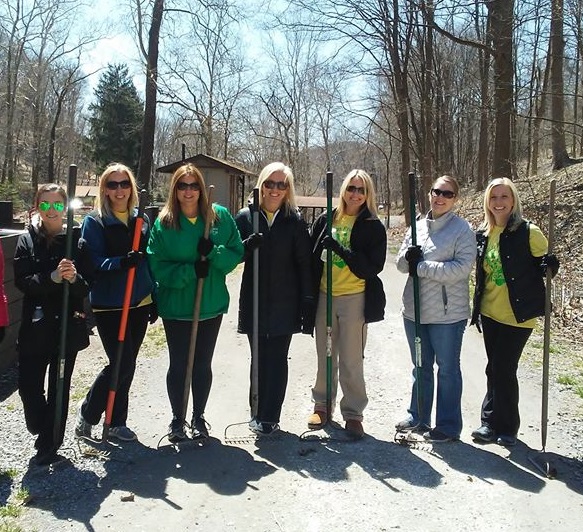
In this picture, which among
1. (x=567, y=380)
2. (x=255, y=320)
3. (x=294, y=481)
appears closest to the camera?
(x=294, y=481)

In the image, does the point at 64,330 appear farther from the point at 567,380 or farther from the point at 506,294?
the point at 567,380

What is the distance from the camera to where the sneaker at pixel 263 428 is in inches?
180

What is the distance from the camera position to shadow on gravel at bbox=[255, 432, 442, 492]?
395 cm

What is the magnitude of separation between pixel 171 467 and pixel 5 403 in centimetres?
214

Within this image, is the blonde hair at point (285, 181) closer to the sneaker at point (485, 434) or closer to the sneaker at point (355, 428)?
the sneaker at point (355, 428)

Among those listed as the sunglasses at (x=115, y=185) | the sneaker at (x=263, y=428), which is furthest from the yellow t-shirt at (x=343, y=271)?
the sunglasses at (x=115, y=185)

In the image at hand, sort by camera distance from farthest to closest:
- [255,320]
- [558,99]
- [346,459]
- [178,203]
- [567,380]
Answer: [558,99]
[567,380]
[255,320]
[178,203]
[346,459]

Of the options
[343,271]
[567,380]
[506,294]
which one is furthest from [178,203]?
[567,380]

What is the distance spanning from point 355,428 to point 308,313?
0.97 meters

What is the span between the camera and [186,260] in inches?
168

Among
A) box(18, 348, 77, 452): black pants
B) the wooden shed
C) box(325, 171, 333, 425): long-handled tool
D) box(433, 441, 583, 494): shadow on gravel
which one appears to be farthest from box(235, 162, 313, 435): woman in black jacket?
the wooden shed

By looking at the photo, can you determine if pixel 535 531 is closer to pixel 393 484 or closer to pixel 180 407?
pixel 393 484

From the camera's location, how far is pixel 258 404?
Result: 4.69 metres

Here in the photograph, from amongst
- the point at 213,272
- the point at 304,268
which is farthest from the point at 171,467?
the point at 304,268
